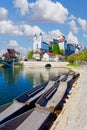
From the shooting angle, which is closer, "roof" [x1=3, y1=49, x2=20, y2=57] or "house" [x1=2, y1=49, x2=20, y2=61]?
"house" [x1=2, y1=49, x2=20, y2=61]

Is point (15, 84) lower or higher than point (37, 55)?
lower

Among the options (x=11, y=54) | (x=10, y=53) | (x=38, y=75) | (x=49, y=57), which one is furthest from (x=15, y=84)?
(x=11, y=54)

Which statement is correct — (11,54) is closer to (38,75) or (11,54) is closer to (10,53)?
(10,53)

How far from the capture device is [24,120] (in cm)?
1627

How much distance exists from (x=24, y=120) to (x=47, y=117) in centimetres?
179

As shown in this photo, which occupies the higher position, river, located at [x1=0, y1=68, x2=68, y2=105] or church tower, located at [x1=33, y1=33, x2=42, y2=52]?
church tower, located at [x1=33, y1=33, x2=42, y2=52]

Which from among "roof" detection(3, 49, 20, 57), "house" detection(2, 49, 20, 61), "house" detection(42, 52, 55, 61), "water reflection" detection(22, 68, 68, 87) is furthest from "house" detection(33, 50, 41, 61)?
"water reflection" detection(22, 68, 68, 87)

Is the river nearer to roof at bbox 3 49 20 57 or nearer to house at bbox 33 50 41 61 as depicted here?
house at bbox 33 50 41 61

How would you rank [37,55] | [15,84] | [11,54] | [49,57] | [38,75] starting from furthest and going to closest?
[11,54]
[37,55]
[49,57]
[38,75]
[15,84]

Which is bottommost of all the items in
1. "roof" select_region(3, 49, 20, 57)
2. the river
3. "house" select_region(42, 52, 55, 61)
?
the river

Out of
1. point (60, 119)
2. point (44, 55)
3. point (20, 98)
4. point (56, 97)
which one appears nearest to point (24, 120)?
point (60, 119)

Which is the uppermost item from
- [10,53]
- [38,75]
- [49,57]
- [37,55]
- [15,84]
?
[10,53]

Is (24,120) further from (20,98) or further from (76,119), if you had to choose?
(20,98)

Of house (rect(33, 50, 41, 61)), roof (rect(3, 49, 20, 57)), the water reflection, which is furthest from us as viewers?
roof (rect(3, 49, 20, 57))
